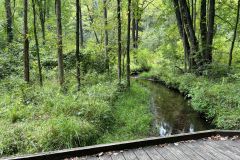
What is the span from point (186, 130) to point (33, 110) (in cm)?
520

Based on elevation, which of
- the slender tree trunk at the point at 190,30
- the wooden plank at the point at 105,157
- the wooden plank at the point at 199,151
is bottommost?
the wooden plank at the point at 105,157

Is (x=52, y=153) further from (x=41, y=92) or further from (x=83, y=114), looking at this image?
(x=41, y=92)

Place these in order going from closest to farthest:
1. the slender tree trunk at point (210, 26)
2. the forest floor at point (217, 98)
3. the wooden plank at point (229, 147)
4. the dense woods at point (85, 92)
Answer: the wooden plank at point (229, 147) → the dense woods at point (85, 92) → the forest floor at point (217, 98) → the slender tree trunk at point (210, 26)

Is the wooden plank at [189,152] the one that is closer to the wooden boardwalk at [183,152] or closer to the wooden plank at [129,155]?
the wooden boardwalk at [183,152]

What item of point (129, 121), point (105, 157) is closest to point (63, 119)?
point (105, 157)

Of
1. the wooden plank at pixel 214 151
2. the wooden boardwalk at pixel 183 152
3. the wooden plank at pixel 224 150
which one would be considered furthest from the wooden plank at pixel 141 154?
the wooden plank at pixel 224 150

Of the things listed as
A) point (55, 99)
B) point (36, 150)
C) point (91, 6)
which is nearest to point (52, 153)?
point (36, 150)

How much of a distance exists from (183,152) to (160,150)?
0.44 metres

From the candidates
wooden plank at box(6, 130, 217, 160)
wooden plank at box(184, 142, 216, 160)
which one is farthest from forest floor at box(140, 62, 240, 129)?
wooden plank at box(6, 130, 217, 160)

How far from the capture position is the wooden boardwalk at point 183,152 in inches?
175

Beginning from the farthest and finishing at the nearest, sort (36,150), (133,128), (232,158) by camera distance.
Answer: (133,128), (36,150), (232,158)

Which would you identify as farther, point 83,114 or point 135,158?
point 83,114

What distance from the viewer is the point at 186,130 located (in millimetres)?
→ 8539

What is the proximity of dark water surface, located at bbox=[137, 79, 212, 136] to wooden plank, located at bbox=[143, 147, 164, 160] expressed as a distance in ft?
11.0
